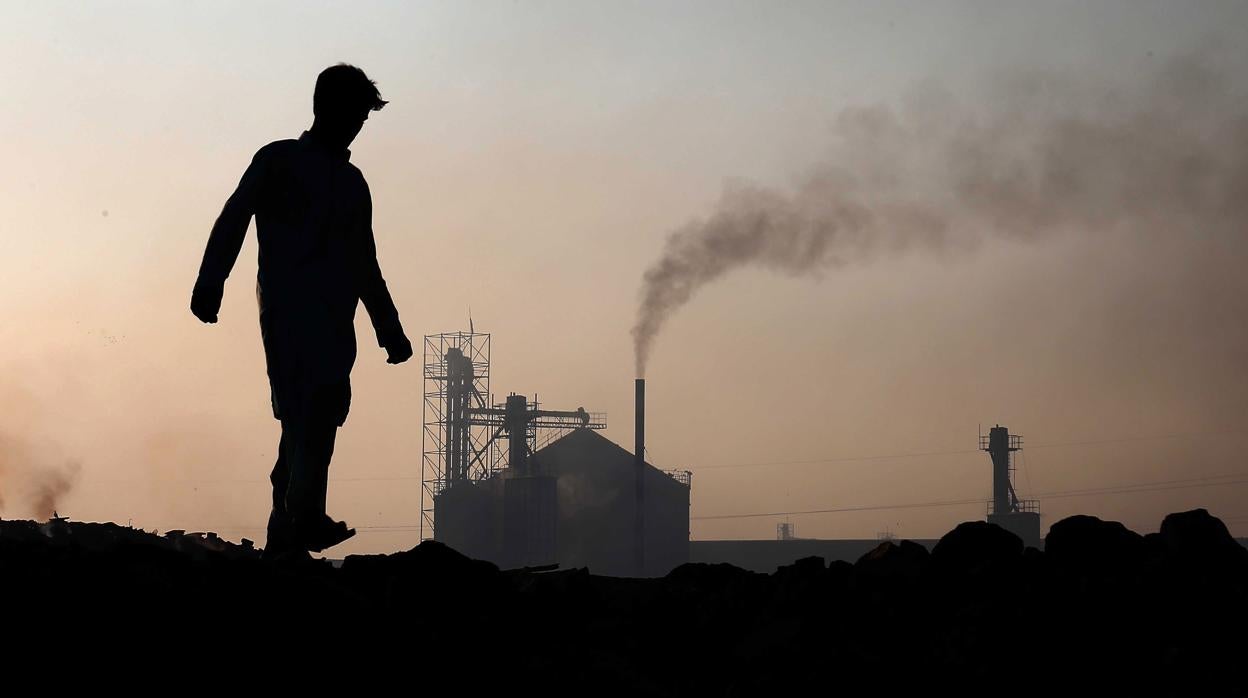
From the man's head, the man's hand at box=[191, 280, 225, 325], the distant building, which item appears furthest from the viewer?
the distant building

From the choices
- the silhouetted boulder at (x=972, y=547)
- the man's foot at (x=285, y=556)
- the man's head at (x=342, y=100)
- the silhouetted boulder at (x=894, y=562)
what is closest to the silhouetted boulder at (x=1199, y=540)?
the silhouetted boulder at (x=972, y=547)

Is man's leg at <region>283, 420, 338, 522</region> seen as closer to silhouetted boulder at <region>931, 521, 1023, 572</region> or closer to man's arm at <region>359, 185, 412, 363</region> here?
man's arm at <region>359, 185, 412, 363</region>

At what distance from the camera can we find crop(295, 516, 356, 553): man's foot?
518 centimetres

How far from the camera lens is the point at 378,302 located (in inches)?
222

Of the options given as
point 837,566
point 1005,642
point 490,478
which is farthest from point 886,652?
point 490,478

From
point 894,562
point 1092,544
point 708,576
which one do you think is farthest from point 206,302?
point 1092,544

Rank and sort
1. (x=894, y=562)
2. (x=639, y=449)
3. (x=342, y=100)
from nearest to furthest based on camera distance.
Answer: (x=894, y=562) < (x=342, y=100) < (x=639, y=449)

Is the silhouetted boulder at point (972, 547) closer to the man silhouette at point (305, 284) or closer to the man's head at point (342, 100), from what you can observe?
the man silhouette at point (305, 284)

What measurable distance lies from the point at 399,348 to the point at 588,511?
62.0 m

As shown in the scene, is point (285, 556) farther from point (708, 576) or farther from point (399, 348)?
point (708, 576)

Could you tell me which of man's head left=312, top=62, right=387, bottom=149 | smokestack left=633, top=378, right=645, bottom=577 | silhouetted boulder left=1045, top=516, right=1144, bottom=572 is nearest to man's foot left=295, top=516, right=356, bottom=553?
man's head left=312, top=62, right=387, bottom=149

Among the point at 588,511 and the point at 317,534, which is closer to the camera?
the point at 317,534

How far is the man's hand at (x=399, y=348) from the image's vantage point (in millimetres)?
5715

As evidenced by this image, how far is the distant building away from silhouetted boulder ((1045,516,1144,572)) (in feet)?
191
